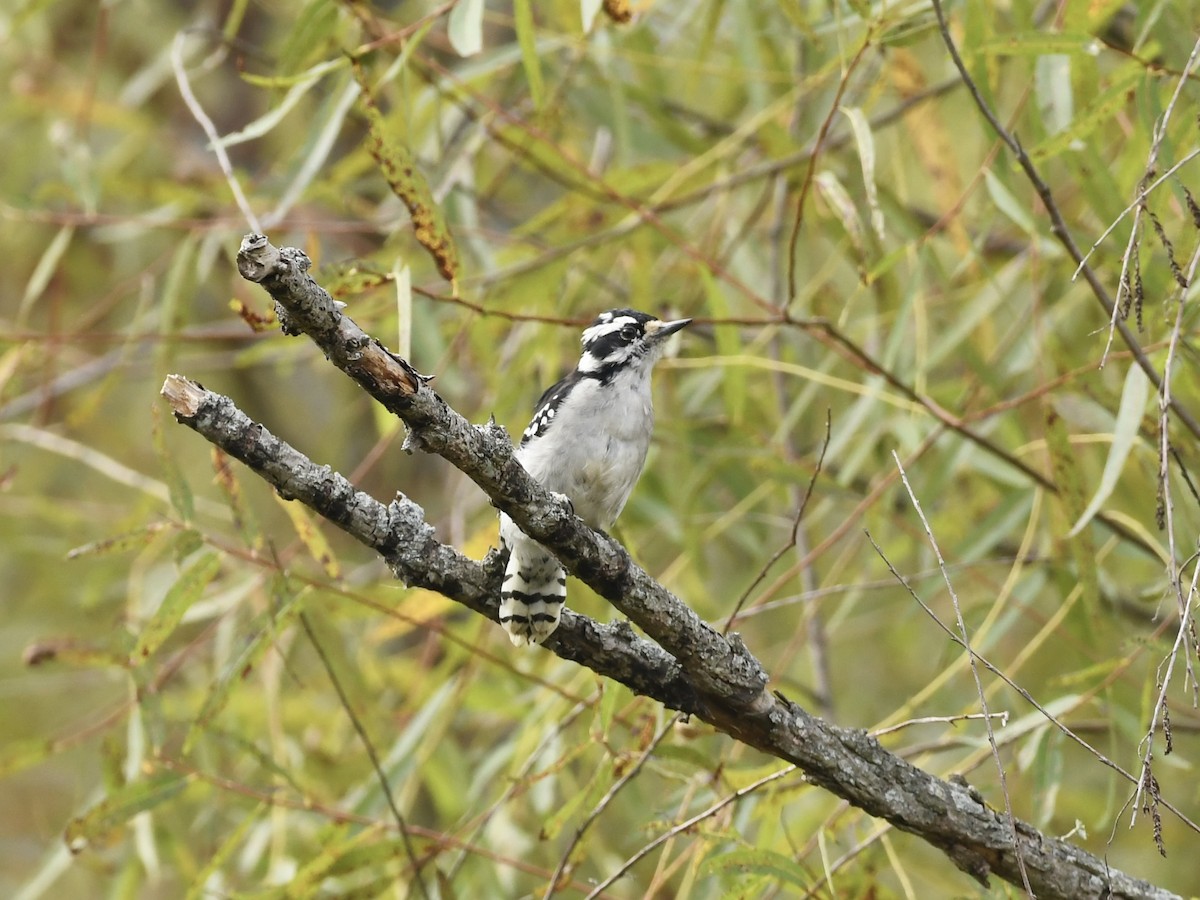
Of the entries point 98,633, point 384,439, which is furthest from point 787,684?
point 98,633

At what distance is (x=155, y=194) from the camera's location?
4031 mm

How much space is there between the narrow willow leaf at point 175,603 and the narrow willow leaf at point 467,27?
1.03 metres

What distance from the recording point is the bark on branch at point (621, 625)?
5.20ft

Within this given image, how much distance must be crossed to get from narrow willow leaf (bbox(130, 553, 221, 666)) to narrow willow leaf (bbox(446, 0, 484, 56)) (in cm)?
103

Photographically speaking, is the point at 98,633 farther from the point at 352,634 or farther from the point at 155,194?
the point at 155,194

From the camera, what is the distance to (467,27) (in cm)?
242

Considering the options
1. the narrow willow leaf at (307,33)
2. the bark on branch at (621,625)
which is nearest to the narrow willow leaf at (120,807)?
the bark on branch at (621,625)

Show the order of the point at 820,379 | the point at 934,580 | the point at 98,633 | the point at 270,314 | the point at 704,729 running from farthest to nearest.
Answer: the point at 98,633 < the point at 934,580 < the point at 820,379 < the point at 704,729 < the point at 270,314

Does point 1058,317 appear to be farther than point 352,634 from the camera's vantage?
No

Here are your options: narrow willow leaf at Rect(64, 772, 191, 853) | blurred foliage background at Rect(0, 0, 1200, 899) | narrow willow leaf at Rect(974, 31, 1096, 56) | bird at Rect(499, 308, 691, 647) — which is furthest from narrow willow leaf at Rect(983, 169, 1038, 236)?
narrow willow leaf at Rect(64, 772, 191, 853)

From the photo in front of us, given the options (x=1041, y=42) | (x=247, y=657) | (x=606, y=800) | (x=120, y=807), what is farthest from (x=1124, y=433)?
(x=120, y=807)

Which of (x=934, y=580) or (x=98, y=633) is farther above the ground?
(x=98, y=633)

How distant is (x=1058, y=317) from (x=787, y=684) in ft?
3.84

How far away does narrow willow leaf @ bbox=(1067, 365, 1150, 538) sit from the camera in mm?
2365
